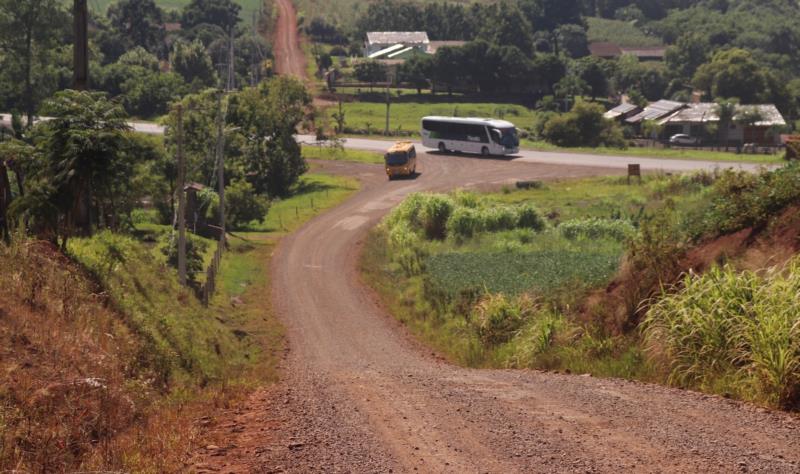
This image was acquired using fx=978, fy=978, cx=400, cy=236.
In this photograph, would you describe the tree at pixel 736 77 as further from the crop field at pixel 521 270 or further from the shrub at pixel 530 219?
the crop field at pixel 521 270

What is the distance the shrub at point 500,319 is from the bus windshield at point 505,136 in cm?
5314

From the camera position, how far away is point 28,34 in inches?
3108

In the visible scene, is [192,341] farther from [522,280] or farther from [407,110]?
[407,110]

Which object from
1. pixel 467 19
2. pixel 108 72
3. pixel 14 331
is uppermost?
pixel 467 19

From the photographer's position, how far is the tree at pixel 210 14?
558 ft

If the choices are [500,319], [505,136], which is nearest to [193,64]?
[505,136]

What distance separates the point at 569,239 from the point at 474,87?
93.1 m

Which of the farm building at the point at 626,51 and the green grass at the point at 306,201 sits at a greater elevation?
the farm building at the point at 626,51

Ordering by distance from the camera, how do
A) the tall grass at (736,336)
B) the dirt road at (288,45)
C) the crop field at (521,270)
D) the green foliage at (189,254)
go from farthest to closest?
the dirt road at (288,45) < the green foliage at (189,254) < the crop field at (521,270) < the tall grass at (736,336)

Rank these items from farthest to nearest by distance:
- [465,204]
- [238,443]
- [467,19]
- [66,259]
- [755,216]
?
[467,19], [465,204], [755,216], [66,259], [238,443]

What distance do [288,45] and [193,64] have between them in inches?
1523

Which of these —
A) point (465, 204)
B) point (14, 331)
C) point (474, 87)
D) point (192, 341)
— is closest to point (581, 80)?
point (474, 87)

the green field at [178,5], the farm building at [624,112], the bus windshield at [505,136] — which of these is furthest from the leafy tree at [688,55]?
the bus windshield at [505,136]

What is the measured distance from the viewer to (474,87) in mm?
136625
